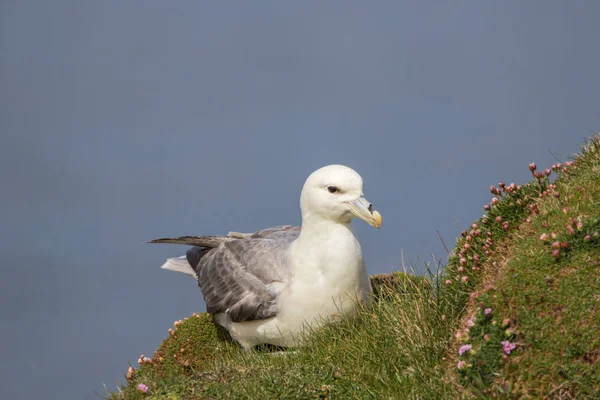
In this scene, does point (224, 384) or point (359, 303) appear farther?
point (359, 303)

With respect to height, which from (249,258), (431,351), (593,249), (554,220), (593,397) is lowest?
(593,397)

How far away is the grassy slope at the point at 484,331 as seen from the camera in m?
5.82

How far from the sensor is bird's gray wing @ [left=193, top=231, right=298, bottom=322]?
893cm

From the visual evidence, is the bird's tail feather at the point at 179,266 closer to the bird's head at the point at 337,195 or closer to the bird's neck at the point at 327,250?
the bird's neck at the point at 327,250

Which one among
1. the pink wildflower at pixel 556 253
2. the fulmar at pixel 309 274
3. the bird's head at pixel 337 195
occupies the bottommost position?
the pink wildflower at pixel 556 253

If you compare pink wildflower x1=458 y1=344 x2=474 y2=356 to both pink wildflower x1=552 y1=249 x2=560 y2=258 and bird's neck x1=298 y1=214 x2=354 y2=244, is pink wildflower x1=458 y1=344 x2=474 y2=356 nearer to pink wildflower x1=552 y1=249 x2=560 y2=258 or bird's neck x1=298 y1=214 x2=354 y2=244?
pink wildflower x1=552 y1=249 x2=560 y2=258

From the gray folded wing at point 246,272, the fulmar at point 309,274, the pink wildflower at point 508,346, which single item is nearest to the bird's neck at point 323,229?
the fulmar at point 309,274

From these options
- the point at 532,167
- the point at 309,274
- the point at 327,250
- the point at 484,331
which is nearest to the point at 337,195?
the point at 327,250

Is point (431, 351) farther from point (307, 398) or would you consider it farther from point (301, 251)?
point (301, 251)

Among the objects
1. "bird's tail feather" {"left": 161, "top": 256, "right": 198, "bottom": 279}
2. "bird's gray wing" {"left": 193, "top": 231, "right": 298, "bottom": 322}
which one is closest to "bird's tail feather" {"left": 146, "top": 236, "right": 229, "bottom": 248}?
"bird's gray wing" {"left": 193, "top": 231, "right": 298, "bottom": 322}

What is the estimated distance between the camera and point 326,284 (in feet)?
28.4

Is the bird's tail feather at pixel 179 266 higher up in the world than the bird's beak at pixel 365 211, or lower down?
higher up

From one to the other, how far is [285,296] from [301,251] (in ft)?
1.89

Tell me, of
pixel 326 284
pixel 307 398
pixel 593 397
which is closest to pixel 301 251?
pixel 326 284
